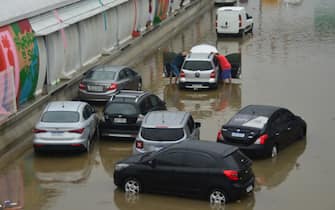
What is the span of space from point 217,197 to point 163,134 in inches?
121

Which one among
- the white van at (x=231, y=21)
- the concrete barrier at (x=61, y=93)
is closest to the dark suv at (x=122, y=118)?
the concrete barrier at (x=61, y=93)

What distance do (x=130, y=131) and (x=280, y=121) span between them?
427 cm

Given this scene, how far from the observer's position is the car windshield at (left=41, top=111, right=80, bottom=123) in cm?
2047

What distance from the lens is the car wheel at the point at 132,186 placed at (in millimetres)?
17219

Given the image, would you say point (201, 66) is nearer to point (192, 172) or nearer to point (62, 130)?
point (62, 130)

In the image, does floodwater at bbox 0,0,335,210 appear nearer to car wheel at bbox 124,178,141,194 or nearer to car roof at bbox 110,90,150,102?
car wheel at bbox 124,178,141,194

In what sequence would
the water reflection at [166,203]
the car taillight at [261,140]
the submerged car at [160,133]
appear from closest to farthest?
the water reflection at [166,203], the submerged car at [160,133], the car taillight at [261,140]

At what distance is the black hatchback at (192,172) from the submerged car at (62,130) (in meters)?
3.19

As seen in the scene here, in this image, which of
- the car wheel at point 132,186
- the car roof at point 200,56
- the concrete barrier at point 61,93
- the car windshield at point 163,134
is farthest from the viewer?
the car roof at point 200,56

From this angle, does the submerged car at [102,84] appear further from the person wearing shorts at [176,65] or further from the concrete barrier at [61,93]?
the person wearing shorts at [176,65]

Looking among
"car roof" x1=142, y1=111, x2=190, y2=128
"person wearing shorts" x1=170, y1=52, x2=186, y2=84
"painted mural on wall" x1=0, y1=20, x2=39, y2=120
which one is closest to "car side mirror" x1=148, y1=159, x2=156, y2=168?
"car roof" x1=142, y1=111, x2=190, y2=128

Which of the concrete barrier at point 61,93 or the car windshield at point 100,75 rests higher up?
the car windshield at point 100,75

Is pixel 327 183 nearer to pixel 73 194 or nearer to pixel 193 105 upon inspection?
pixel 73 194

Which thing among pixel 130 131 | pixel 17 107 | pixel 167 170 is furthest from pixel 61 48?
pixel 167 170
